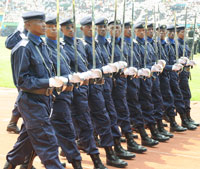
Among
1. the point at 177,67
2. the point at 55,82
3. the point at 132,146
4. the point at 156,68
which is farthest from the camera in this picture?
the point at 177,67

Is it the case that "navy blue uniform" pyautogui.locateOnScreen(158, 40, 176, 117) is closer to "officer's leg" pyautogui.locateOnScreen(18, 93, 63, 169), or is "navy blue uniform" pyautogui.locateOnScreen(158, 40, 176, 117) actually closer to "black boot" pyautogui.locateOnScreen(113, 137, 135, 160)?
"black boot" pyautogui.locateOnScreen(113, 137, 135, 160)

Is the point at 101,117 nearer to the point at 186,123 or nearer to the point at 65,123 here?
the point at 65,123

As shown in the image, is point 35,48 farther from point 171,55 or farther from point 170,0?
point 170,0

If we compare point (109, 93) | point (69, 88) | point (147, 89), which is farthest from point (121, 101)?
point (69, 88)

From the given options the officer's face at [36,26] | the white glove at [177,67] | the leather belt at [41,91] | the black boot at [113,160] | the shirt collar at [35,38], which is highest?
the officer's face at [36,26]

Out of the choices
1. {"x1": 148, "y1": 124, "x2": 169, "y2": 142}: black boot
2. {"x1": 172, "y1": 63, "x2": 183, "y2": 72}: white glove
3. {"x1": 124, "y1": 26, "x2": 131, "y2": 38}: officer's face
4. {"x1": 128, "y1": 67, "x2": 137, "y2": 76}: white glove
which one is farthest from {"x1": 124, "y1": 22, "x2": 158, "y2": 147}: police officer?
{"x1": 172, "y1": 63, "x2": 183, "y2": 72}: white glove

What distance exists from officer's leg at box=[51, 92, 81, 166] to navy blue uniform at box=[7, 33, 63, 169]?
517 millimetres

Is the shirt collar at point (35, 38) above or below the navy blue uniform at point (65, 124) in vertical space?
above

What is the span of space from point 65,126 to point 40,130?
0.72m

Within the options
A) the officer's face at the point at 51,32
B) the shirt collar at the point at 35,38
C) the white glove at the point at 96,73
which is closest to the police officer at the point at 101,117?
the white glove at the point at 96,73

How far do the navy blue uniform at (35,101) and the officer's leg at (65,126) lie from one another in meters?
0.52

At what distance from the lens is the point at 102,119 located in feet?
19.1

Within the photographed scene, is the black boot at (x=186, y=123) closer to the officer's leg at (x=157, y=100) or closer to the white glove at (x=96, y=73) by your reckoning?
the officer's leg at (x=157, y=100)

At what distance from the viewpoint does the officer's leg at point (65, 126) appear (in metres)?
5.12
